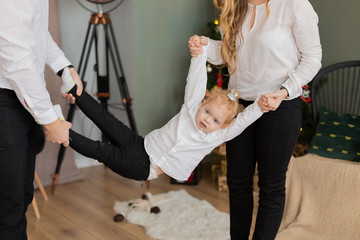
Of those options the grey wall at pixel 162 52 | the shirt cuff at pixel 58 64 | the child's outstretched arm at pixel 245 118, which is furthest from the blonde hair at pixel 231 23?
the grey wall at pixel 162 52

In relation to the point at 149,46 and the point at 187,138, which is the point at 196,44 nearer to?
the point at 187,138

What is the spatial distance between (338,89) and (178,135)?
1.86 meters

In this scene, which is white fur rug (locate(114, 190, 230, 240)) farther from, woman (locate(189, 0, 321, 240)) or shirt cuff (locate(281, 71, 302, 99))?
shirt cuff (locate(281, 71, 302, 99))

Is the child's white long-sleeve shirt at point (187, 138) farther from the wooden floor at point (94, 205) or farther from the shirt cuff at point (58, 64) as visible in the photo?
the shirt cuff at point (58, 64)

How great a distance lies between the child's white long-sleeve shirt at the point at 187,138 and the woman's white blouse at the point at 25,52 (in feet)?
1.80

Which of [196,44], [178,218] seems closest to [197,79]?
[196,44]

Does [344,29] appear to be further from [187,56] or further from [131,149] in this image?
[131,149]

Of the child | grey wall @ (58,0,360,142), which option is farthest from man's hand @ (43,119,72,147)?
grey wall @ (58,0,360,142)

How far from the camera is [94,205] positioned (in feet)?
8.94

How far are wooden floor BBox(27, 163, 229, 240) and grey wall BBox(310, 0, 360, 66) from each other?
1.44 meters

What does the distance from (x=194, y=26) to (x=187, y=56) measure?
0.92 ft

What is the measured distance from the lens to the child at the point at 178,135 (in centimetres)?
165

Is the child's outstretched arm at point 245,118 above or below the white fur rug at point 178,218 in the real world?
above

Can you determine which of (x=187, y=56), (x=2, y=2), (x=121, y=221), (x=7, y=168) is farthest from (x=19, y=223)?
(x=187, y=56)
